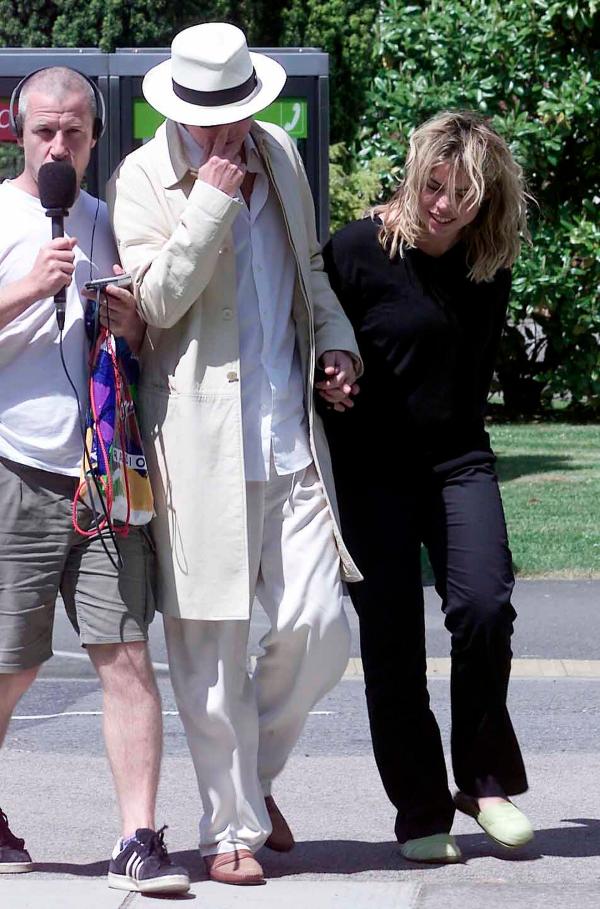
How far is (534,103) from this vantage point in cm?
1839

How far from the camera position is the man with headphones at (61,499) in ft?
12.2

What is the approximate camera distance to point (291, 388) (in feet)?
→ 13.0

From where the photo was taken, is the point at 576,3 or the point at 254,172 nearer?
the point at 254,172

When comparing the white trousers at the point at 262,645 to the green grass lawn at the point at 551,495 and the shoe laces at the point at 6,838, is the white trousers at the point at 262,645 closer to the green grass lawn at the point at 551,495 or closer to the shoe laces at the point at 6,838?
the shoe laces at the point at 6,838

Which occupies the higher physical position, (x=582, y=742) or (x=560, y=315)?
(x=582, y=742)

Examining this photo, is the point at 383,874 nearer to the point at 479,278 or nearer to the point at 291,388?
the point at 291,388

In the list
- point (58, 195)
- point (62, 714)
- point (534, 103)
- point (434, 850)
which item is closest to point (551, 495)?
point (62, 714)

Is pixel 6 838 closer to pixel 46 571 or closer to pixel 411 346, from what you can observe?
pixel 46 571

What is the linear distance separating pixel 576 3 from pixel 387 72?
94.6 inches

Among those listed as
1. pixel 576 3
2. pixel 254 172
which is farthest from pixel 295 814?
pixel 576 3

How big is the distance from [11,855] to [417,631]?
1.18 metres

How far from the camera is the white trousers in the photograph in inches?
153

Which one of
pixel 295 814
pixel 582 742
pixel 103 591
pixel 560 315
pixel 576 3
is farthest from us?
pixel 560 315

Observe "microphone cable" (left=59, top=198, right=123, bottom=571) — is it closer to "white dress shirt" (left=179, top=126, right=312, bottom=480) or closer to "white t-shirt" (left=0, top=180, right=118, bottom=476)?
"white t-shirt" (left=0, top=180, right=118, bottom=476)
